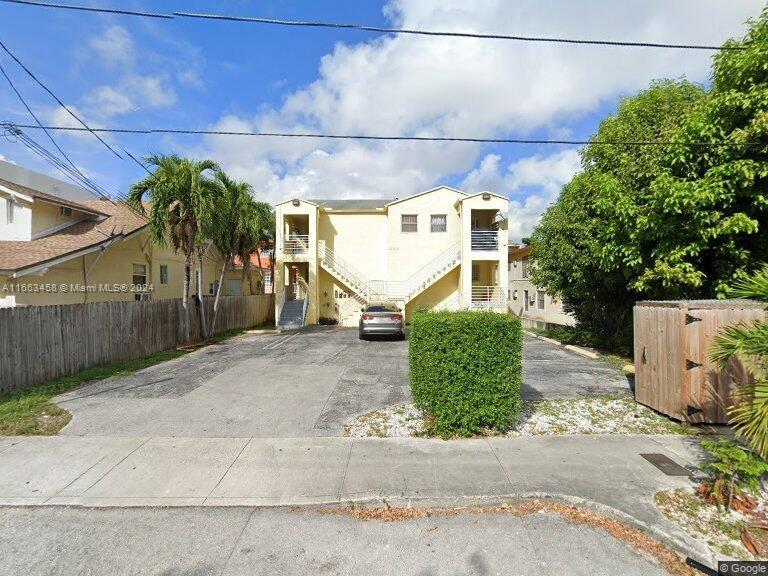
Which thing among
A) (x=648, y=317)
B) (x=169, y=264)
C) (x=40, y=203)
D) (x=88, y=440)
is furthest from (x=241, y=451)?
(x=169, y=264)

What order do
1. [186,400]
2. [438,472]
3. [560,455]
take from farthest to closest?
1. [186,400]
2. [560,455]
3. [438,472]

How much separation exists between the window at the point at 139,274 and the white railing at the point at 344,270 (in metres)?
8.26

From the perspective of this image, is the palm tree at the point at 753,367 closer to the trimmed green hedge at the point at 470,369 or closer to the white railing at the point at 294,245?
the trimmed green hedge at the point at 470,369

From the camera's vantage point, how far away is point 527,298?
2825 centimetres

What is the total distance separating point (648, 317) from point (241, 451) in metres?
6.73

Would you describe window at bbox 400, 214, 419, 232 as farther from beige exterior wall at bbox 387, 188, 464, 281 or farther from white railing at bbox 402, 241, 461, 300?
white railing at bbox 402, 241, 461, 300

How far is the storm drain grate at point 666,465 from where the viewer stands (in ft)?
12.9

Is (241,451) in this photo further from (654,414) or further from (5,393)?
(654,414)

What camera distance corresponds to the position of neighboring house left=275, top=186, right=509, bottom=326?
771 inches

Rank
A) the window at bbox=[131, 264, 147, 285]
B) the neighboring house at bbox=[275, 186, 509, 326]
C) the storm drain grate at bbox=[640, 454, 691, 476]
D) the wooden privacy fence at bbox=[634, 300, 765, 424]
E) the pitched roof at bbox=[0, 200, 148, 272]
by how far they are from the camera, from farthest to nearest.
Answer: the neighboring house at bbox=[275, 186, 509, 326] < the window at bbox=[131, 264, 147, 285] < the pitched roof at bbox=[0, 200, 148, 272] < the wooden privacy fence at bbox=[634, 300, 765, 424] < the storm drain grate at bbox=[640, 454, 691, 476]

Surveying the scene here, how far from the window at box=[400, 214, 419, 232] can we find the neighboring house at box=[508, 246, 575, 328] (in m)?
7.63

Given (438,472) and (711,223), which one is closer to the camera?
(438,472)

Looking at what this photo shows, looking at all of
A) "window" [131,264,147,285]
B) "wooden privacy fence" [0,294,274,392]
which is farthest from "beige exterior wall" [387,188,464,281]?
"window" [131,264,147,285]

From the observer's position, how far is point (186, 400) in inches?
259
